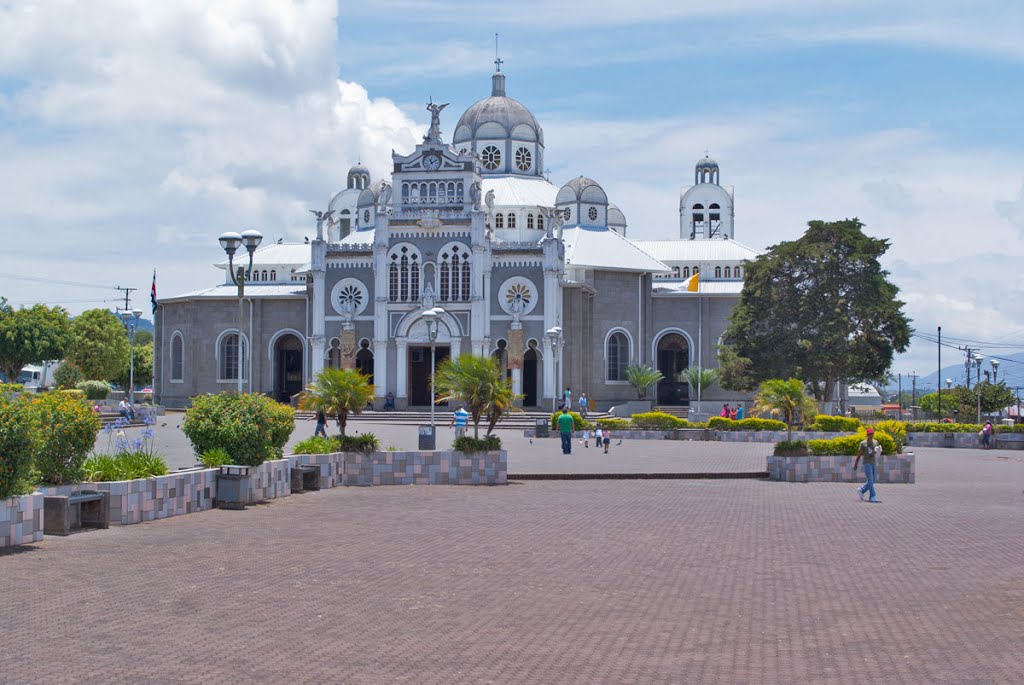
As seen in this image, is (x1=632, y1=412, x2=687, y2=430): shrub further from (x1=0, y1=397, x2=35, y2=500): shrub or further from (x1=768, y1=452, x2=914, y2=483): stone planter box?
(x1=0, y1=397, x2=35, y2=500): shrub

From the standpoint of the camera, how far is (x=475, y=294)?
2259 inches

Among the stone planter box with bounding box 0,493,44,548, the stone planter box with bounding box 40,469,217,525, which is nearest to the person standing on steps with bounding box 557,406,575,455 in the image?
the stone planter box with bounding box 40,469,217,525

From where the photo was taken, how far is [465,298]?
5803cm

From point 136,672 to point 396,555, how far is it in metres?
5.72

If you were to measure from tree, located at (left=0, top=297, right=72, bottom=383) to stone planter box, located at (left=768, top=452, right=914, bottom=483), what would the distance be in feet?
170

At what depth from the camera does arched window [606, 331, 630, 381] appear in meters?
61.9

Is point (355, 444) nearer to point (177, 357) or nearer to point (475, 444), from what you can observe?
point (475, 444)

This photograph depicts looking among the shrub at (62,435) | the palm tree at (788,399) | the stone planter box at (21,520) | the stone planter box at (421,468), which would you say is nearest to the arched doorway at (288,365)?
the palm tree at (788,399)

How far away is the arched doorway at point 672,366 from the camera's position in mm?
64938

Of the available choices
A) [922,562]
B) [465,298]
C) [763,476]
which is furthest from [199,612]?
[465,298]

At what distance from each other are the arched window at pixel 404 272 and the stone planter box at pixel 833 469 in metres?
33.7

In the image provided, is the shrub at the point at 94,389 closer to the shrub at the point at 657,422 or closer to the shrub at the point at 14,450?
the shrub at the point at 657,422

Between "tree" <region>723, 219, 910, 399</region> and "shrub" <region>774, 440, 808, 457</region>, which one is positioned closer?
"shrub" <region>774, 440, 808, 457</region>

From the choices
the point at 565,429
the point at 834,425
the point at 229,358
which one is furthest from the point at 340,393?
the point at 229,358
